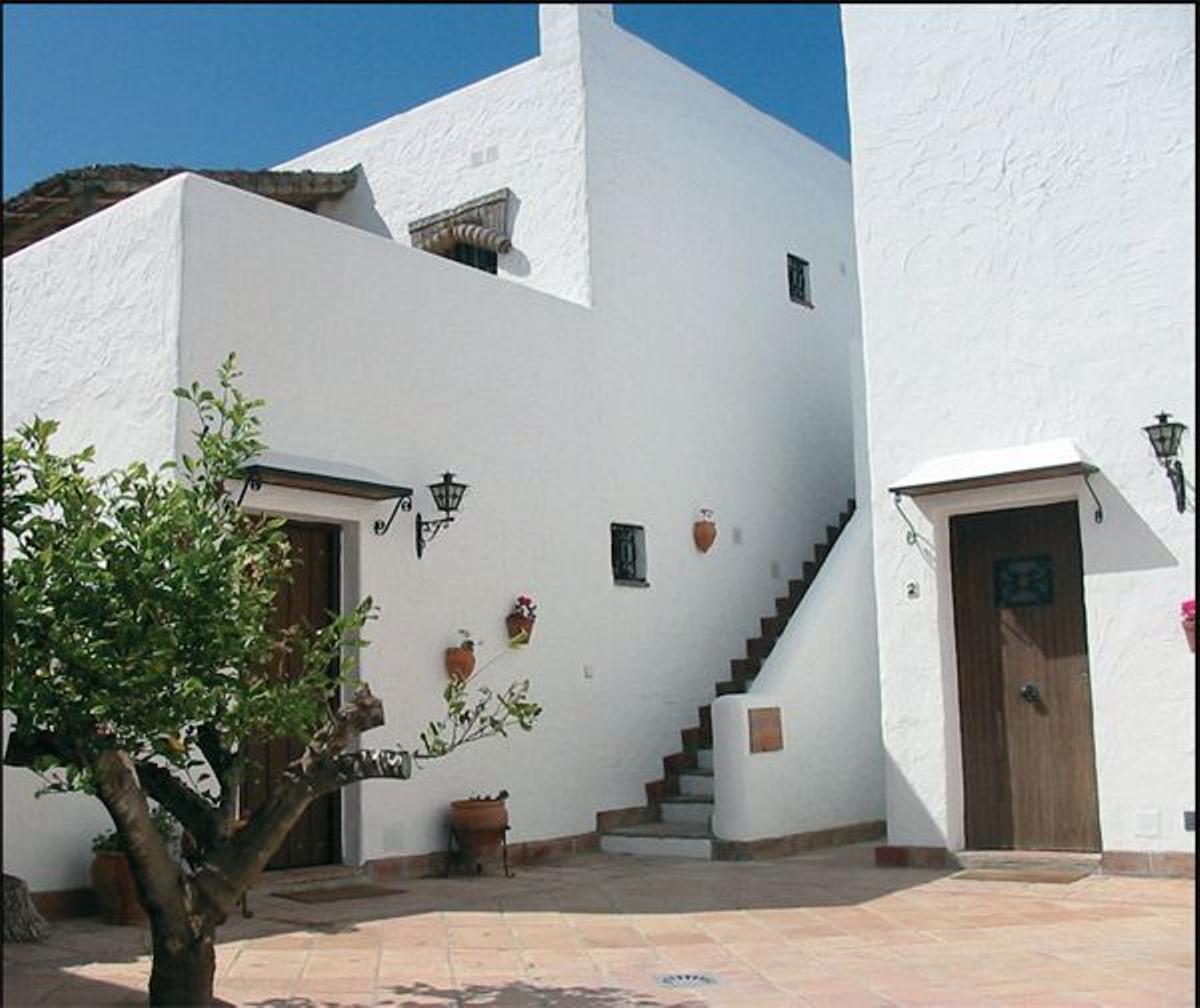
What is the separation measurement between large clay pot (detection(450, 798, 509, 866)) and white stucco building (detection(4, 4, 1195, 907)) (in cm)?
18

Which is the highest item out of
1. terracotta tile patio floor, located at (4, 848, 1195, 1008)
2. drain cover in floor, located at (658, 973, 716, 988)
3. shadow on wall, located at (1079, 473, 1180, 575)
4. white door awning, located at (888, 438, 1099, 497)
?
white door awning, located at (888, 438, 1099, 497)

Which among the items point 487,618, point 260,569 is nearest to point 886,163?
point 487,618

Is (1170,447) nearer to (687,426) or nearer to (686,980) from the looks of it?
(686,980)

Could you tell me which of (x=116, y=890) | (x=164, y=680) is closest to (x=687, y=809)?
(x=116, y=890)

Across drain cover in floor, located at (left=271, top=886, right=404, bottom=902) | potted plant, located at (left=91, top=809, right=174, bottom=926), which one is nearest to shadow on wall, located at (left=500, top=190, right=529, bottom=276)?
drain cover in floor, located at (left=271, top=886, right=404, bottom=902)

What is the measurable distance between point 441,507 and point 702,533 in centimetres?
339

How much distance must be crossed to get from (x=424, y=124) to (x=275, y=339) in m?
4.76

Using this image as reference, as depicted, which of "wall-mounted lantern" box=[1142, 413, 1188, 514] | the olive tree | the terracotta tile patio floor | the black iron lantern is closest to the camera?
the olive tree

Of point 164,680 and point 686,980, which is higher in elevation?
point 164,680

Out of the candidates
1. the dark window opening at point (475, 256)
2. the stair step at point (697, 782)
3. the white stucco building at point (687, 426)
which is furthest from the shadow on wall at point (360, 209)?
the stair step at point (697, 782)

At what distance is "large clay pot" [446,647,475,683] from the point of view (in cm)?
938

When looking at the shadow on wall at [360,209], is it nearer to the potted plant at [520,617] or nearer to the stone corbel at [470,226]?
the stone corbel at [470,226]

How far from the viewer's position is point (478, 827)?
9203mm

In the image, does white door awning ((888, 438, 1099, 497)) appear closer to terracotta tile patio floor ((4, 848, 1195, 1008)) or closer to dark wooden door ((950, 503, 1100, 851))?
dark wooden door ((950, 503, 1100, 851))
